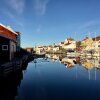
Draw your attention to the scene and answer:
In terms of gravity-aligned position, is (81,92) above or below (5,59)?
below

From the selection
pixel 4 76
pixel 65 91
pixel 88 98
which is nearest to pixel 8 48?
pixel 4 76

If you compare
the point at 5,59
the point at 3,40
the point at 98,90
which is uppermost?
the point at 3,40

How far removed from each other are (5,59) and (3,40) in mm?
2865

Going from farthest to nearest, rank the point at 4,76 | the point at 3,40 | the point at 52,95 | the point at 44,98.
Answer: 1. the point at 3,40
2. the point at 4,76
3. the point at 52,95
4. the point at 44,98

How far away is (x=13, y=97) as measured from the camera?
1708 cm

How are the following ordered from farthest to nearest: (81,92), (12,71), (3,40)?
(3,40), (12,71), (81,92)

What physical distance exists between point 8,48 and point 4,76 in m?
8.85

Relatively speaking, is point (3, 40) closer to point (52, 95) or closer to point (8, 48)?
point (8, 48)

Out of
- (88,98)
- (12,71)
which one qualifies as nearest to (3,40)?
(12,71)

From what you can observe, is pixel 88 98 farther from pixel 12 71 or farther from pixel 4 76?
pixel 12 71

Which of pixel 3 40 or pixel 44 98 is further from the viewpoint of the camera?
pixel 3 40

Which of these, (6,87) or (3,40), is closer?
(6,87)

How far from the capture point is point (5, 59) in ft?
103

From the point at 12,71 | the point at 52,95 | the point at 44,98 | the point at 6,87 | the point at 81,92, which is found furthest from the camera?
the point at 12,71
